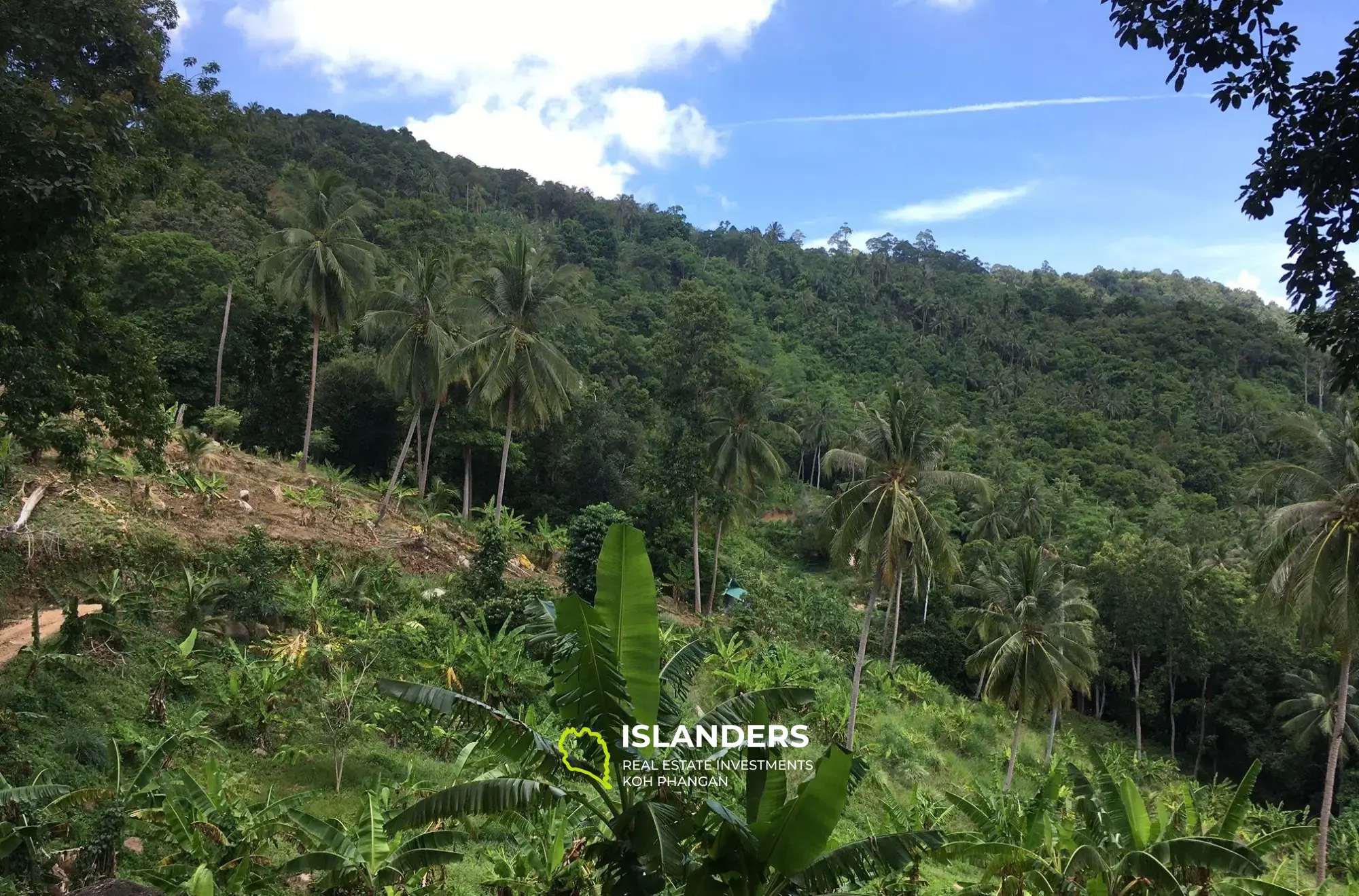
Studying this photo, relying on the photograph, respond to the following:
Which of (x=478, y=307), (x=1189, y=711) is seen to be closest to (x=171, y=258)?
(x=478, y=307)

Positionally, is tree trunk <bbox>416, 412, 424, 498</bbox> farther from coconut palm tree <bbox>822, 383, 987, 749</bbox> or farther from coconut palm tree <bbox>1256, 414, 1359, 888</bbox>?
coconut palm tree <bbox>1256, 414, 1359, 888</bbox>

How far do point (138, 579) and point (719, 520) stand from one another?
20741mm

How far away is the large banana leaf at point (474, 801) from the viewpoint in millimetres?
5758

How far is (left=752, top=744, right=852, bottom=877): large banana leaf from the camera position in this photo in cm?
523

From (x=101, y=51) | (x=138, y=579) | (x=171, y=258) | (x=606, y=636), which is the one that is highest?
(x=171, y=258)

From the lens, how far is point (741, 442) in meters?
30.2

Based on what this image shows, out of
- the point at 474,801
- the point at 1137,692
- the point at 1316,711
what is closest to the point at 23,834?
the point at 474,801

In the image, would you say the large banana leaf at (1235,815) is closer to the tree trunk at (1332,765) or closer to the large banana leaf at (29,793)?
the tree trunk at (1332,765)

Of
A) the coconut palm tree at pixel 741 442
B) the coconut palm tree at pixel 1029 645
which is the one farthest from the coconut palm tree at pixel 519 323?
the coconut palm tree at pixel 1029 645

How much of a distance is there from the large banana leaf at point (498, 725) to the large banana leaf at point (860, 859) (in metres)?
2.04

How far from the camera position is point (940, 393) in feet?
234

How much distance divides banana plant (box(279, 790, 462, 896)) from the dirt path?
6.32 m

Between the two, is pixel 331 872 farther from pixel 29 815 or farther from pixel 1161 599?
pixel 1161 599

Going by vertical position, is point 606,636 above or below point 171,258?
below
